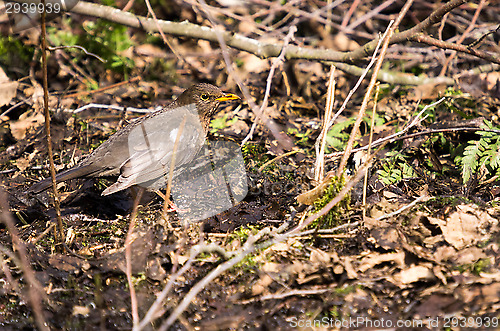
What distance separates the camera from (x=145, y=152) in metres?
4.79

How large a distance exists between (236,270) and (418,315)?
121 cm

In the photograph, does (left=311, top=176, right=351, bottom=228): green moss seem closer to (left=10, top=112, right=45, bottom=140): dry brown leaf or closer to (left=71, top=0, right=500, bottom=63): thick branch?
(left=71, top=0, right=500, bottom=63): thick branch

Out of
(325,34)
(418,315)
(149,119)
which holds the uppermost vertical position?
(325,34)

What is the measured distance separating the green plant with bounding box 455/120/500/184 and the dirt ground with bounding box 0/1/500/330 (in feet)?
0.05

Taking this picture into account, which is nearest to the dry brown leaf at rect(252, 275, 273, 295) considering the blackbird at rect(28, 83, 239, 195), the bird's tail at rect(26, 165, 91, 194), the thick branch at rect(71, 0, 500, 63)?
the blackbird at rect(28, 83, 239, 195)

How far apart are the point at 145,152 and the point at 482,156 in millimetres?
3196

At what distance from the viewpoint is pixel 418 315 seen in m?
2.91

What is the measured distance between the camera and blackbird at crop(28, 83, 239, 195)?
14.8 feet

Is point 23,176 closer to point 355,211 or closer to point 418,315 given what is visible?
point 355,211

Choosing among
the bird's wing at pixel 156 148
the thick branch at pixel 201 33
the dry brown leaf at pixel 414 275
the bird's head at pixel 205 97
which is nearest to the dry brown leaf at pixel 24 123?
the thick branch at pixel 201 33

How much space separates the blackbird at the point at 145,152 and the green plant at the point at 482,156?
102 inches

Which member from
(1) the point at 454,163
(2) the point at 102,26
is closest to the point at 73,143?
(2) the point at 102,26

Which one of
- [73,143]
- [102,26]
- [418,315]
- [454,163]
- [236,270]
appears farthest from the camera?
[102,26]

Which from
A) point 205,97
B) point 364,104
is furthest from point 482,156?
point 205,97
